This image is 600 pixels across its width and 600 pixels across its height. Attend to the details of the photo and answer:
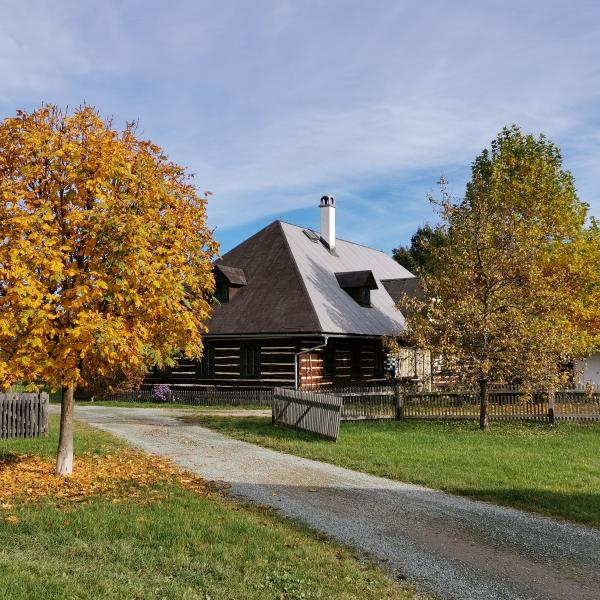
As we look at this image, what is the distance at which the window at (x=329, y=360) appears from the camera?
29156 mm

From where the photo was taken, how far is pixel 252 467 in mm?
12984

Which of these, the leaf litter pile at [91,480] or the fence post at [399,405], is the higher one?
the fence post at [399,405]

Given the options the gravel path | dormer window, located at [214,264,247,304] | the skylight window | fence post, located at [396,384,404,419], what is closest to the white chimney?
the skylight window

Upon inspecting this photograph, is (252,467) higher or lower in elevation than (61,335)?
lower

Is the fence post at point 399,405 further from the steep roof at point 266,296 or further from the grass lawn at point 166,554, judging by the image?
the grass lawn at point 166,554

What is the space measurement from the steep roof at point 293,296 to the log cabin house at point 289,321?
0.05 metres

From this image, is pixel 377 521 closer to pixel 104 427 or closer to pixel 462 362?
pixel 462 362

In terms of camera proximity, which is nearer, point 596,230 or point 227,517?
point 227,517

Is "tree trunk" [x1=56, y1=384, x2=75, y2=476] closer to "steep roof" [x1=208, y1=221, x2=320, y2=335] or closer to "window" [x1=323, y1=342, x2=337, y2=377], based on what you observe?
"steep roof" [x1=208, y1=221, x2=320, y2=335]

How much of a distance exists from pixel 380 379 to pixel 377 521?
23.9 metres

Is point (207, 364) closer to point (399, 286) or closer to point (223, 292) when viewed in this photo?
point (223, 292)

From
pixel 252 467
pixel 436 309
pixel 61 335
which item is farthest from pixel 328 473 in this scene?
pixel 436 309

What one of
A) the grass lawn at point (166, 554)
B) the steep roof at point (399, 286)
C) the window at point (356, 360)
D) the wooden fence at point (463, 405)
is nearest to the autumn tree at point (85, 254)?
the grass lawn at point (166, 554)

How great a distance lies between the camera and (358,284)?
103 feet
